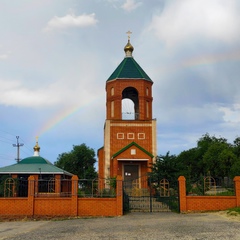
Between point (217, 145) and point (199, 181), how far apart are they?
30.2 meters

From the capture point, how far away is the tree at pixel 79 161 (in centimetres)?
4759

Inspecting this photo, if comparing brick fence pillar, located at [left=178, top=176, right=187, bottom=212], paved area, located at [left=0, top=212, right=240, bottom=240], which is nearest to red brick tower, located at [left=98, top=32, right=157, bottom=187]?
brick fence pillar, located at [left=178, top=176, right=187, bottom=212]

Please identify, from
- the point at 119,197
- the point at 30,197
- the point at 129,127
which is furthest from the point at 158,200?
the point at 129,127

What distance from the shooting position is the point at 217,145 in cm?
4497

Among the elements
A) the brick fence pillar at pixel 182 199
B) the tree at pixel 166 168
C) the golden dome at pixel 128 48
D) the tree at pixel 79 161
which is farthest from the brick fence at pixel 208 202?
the tree at pixel 79 161

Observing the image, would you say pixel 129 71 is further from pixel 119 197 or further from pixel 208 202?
pixel 208 202

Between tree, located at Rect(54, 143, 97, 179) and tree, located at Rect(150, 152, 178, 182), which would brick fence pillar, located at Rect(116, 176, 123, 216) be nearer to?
tree, located at Rect(150, 152, 178, 182)

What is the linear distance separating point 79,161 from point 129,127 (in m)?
22.9

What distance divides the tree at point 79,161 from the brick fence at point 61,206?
31437mm

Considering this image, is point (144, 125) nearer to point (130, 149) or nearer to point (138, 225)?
point (130, 149)

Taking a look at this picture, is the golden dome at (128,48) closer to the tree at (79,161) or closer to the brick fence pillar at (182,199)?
the brick fence pillar at (182,199)

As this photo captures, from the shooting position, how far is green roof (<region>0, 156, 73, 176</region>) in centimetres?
2433

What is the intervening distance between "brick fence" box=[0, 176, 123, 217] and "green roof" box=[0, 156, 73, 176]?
9132 millimetres

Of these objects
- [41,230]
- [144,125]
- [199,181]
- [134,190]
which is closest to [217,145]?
[144,125]
